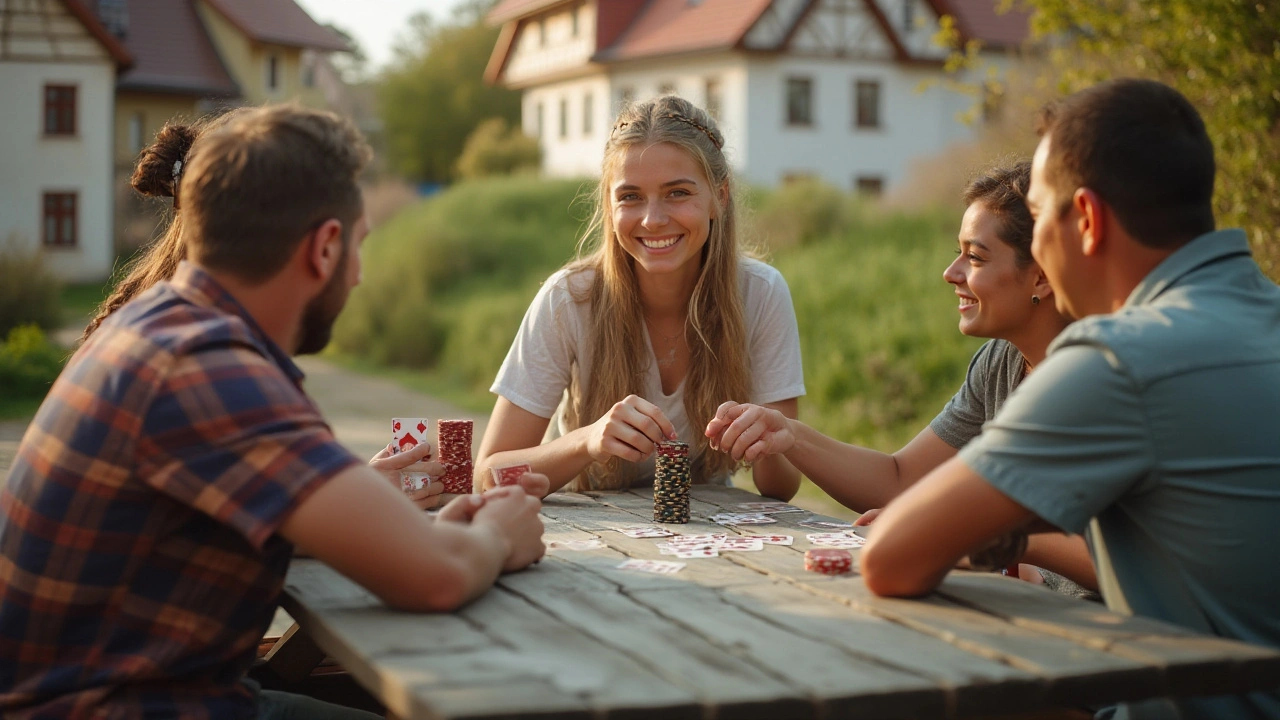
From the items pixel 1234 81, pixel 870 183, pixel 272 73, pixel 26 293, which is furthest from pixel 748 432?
pixel 272 73

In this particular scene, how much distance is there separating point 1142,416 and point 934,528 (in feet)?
1.29

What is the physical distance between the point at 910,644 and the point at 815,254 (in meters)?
15.2

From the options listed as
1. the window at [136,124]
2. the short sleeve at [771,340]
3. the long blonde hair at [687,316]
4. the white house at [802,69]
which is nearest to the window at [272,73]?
the window at [136,124]

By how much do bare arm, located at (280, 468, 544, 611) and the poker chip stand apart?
2.26 feet

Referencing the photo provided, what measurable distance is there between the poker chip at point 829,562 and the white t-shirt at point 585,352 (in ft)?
4.89

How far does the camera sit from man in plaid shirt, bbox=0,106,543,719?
7.07 ft

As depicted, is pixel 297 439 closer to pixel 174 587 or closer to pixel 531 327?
pixel 174 587

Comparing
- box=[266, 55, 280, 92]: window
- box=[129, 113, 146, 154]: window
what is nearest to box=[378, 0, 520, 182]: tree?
box=[266, 55, 280, 92]: window

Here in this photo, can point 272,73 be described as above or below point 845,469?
above

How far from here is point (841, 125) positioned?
3547 cm

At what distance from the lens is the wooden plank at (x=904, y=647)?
1.94 m

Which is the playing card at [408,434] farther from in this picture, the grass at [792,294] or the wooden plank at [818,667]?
the grass at [792,294]

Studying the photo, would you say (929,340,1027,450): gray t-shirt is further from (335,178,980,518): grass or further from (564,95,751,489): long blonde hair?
(335,178,980,518): grass

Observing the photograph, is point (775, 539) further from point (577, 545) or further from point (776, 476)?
point (776, 476)
